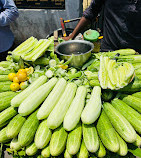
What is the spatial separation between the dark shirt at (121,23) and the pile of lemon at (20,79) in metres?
2.21

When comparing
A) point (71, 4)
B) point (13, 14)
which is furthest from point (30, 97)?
point (71, 4)

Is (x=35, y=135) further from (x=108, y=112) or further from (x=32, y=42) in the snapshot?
(x=32, y=42)

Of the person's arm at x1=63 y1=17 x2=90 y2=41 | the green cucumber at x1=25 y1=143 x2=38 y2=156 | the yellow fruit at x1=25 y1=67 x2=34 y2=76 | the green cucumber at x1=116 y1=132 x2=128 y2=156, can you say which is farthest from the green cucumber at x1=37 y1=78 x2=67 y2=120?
the person's arm at x1=63 y1=17 x2=90 y2=41

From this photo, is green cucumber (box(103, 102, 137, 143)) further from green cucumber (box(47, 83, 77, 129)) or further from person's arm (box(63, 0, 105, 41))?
person's arm (box(63, 0, 105, 41))

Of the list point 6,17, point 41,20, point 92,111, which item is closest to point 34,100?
point 92,111

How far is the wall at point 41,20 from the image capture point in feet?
22.8

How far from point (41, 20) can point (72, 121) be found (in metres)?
7.24

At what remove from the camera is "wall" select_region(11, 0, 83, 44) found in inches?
274

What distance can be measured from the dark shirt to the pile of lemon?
7.25 ft

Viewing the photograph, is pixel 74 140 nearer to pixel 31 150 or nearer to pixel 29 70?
pixel 31 150

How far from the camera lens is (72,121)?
1597 millimetres

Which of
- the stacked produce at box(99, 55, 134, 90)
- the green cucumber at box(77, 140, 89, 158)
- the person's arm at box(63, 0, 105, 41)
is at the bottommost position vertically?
the green cucumber at box(77, 140, 89, 158)

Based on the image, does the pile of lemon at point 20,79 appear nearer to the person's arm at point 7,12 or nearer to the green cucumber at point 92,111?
the green cucumber at point 92,111

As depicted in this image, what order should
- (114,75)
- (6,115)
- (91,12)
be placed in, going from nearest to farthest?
(6,115)
(114,75)
(91,12)
